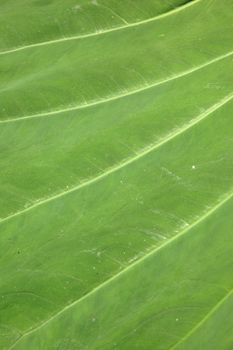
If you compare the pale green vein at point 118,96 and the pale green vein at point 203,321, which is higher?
the pale green vein at point 118,96

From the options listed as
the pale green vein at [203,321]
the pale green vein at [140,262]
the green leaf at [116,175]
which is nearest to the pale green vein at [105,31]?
the green leaf at [116,175]

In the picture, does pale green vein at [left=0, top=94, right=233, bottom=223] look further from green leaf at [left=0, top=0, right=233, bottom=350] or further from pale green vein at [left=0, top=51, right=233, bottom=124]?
pale green vein at [left=0, top=51, right=233, bottom=124]

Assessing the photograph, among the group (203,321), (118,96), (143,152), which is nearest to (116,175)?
(143,152)

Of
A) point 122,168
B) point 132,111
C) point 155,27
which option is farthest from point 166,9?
point 122,168

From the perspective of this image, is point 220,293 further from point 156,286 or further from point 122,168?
point 122,168

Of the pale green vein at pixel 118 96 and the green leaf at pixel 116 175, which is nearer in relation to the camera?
the green leaf at pixel 116 175

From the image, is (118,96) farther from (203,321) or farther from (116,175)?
(203,321)

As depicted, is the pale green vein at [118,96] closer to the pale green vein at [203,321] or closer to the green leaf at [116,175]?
the green leaf at [116,175]

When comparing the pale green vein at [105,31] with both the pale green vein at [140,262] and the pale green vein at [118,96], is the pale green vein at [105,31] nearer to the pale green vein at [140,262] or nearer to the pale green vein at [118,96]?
the pale green vein at [118,96]

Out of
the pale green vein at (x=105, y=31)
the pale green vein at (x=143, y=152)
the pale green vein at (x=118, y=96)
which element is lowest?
the pale green vein at (x=143, y=152)
